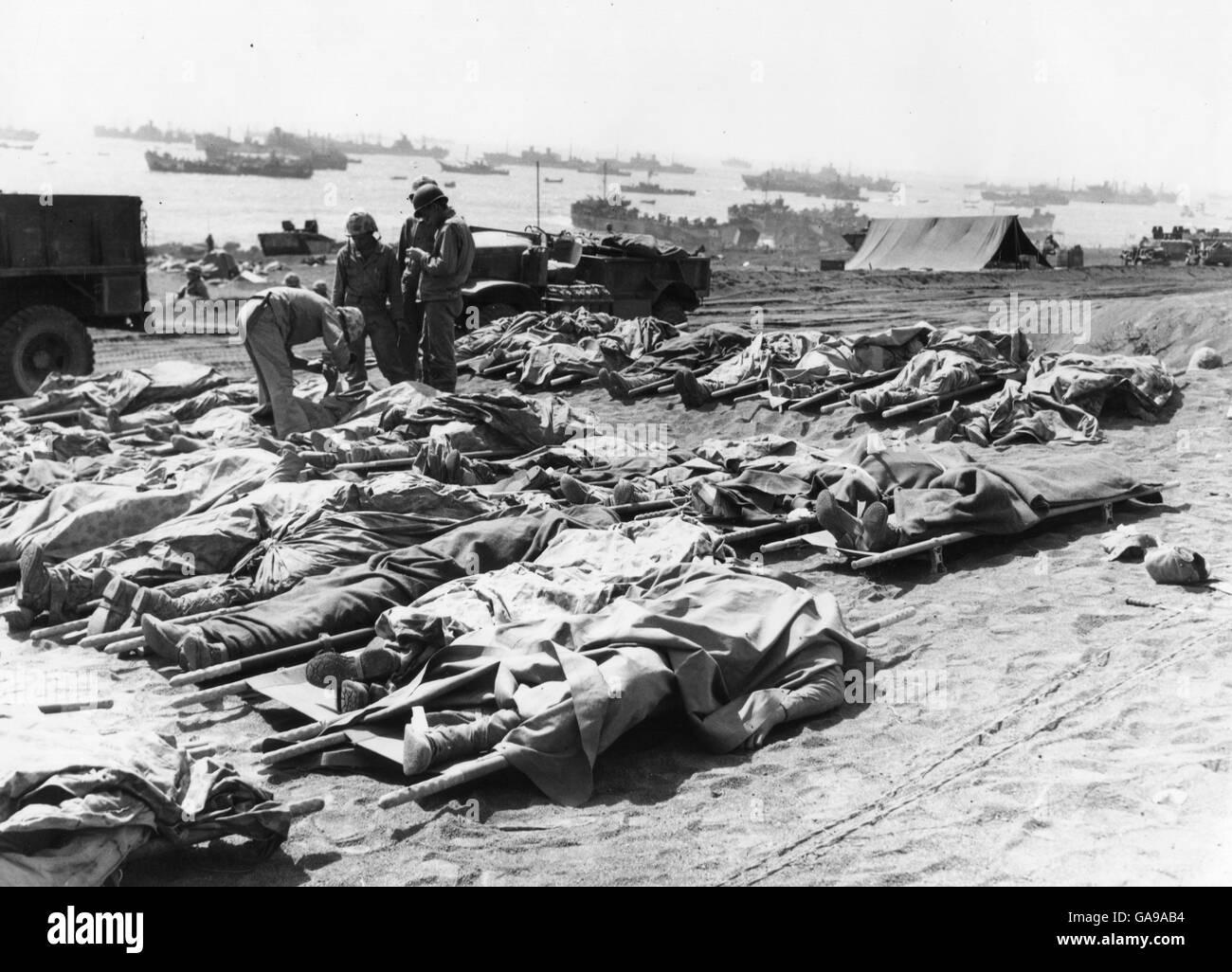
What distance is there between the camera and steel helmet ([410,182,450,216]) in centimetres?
1168

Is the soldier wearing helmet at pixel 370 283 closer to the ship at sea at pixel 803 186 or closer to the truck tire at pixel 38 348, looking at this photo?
the truck tire at pixel 38 348

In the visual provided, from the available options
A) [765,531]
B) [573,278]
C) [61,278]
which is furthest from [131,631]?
[573,278]

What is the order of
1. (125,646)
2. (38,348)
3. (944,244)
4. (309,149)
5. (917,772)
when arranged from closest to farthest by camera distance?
(917,772) < (125,646) < (38,348) < (944,244) < (309,149)

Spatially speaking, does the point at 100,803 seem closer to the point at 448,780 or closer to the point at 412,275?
the point at 448,780

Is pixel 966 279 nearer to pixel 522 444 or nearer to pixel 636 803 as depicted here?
pixel 522 444

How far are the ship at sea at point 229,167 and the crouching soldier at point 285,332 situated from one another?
73873 mm

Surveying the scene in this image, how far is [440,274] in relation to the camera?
37.8 ft

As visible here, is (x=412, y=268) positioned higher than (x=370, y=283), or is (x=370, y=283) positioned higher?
(x=412, y=268)

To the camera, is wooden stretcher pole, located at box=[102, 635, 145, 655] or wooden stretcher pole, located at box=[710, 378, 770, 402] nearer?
wooden stretcher pole, located at box=[102, 635, 145, 655]

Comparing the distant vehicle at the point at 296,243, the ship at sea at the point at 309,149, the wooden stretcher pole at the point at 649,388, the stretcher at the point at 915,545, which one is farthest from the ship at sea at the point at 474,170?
the stretcher at the point at 915,545

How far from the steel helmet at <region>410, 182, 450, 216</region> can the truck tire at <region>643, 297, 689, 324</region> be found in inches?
279

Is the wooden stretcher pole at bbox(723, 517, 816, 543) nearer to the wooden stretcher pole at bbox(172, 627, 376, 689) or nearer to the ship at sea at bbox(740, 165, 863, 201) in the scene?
the wooden stretcher pole at bbox(172, 627, 376, 689)

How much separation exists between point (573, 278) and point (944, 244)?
13960mm

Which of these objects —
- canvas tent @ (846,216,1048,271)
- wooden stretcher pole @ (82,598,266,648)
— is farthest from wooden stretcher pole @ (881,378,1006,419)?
canvas tent @ (846,216,1048,271)
